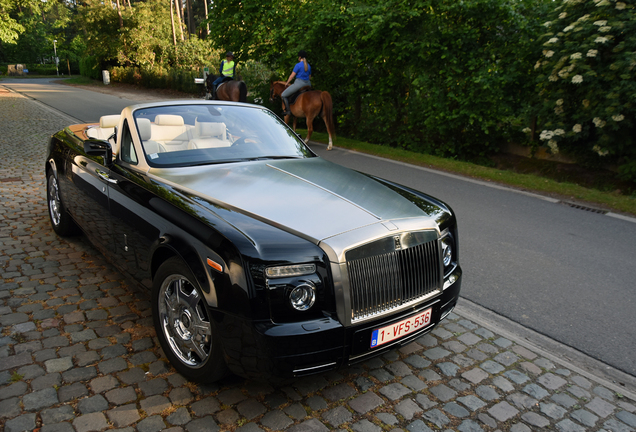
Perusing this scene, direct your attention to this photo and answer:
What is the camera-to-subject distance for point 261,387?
10.8 feet

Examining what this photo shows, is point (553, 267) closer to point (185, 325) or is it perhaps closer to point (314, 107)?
point (185, 325)

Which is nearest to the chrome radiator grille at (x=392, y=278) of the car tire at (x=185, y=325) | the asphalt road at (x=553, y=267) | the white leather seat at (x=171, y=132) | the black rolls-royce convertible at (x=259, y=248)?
the black rolls-royce convertible at (x=259, y=248)

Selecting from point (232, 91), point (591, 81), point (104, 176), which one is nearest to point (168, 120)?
point (104, 176)

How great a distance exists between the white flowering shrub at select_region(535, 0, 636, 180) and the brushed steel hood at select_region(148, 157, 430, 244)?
23.6 ft

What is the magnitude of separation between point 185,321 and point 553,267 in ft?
14.1

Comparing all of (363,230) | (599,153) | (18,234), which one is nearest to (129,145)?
(363,230)

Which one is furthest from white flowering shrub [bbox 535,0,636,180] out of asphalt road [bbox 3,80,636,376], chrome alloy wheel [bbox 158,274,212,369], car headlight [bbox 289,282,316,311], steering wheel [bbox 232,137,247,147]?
chrome alloy wheel [bbox 158,274,212,369]

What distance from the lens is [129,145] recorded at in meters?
4.25

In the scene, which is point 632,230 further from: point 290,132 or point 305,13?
point 305,13

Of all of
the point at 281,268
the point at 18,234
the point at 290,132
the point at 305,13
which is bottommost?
the point at 18,234

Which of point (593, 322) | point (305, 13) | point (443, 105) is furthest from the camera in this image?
point (305, 13)

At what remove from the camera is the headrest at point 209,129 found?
4488 mm

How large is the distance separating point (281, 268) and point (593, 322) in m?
3.25

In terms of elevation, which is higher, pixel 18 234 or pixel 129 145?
pixel 129 145
